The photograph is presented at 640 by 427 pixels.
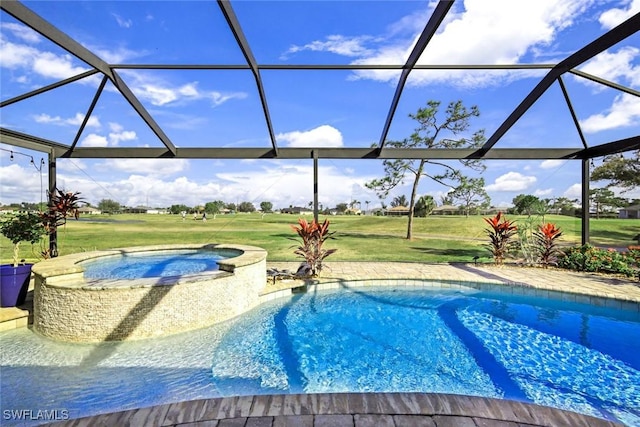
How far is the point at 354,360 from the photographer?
3836mm

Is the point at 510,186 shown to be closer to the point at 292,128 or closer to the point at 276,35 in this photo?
the point at 292,128

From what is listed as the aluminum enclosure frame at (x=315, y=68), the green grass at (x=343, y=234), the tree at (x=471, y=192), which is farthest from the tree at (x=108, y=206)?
the tree at (x=471, y=192)

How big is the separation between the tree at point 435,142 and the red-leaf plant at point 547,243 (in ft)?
21.9

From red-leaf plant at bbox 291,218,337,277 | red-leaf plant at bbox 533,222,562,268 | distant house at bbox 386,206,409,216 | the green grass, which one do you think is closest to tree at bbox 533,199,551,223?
the green grass

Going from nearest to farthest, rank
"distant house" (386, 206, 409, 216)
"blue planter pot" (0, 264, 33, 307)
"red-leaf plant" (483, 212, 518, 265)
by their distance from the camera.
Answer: "blue planter pot" (0, 264, 33, 307) < "red-leaf plant" (483, 212, 518, 265) < "distant house" (386, 206, 409, 216)

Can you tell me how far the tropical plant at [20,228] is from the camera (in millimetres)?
5402

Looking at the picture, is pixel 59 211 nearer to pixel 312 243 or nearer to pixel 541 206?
pixel 312 243

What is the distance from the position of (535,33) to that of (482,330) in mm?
5291

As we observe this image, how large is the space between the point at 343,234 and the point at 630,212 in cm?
2035

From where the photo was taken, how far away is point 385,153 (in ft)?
26.3

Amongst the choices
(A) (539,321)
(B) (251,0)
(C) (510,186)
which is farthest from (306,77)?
(C) (510,186)

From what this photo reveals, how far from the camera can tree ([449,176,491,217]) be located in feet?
51.2

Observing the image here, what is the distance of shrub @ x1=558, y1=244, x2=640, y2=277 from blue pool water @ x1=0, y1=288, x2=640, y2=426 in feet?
9.89

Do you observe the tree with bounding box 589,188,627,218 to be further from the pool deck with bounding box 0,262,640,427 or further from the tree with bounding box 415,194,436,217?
the pool deck with bounding box 0,262,640,427
